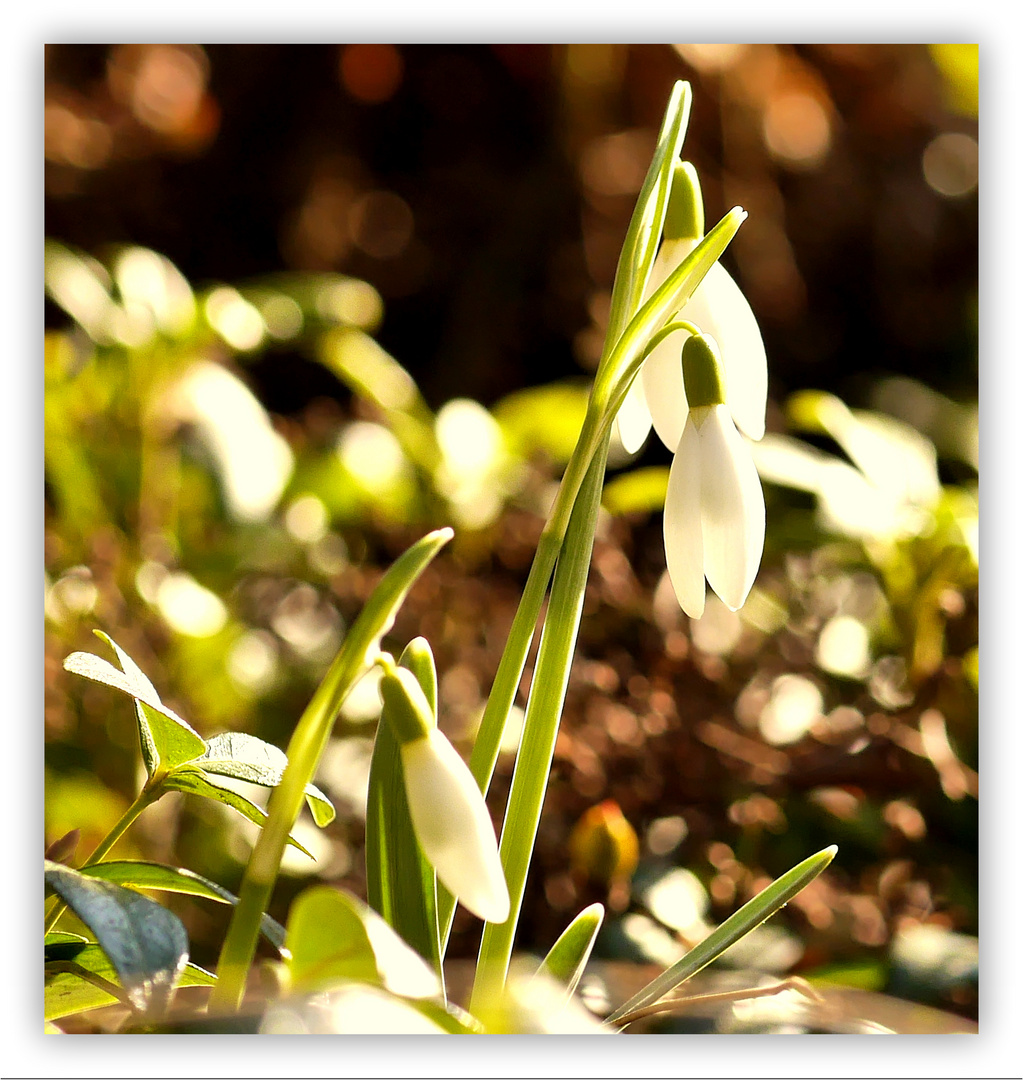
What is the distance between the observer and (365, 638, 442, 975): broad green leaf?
53cm

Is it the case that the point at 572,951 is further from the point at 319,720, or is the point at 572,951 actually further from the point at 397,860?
the point at 319,720

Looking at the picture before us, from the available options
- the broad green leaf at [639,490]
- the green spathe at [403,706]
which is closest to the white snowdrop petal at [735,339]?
the green spathe at [403,706]

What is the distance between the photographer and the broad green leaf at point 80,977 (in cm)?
53

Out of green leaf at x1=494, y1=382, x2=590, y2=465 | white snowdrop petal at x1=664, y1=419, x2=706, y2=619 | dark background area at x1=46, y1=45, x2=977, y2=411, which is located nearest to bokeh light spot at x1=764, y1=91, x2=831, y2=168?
dark background area at x1=46, y1=45, x2=977, y2=411

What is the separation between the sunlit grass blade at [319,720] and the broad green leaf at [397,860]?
9 centimetres

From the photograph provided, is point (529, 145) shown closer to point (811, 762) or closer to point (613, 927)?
point (811, 762)

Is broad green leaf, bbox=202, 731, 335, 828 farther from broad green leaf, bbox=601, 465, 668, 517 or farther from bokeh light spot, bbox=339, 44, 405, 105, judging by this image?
bokeh light spot, bbox=339, 44, 405, 105

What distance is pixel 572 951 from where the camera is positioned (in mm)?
560

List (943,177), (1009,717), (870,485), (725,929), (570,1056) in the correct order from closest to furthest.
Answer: (725,929), (570,1056), (1009,717), (870,485), (943,177)

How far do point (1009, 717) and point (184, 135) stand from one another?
4.66 ft

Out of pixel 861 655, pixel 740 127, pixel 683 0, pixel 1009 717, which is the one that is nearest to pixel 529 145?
pixel 740 127

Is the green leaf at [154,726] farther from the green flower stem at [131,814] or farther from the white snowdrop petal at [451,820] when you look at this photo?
the white snowdrop petal at [451,820]

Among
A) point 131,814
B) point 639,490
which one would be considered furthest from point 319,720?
point 639,490

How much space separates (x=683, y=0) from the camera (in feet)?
2.80
